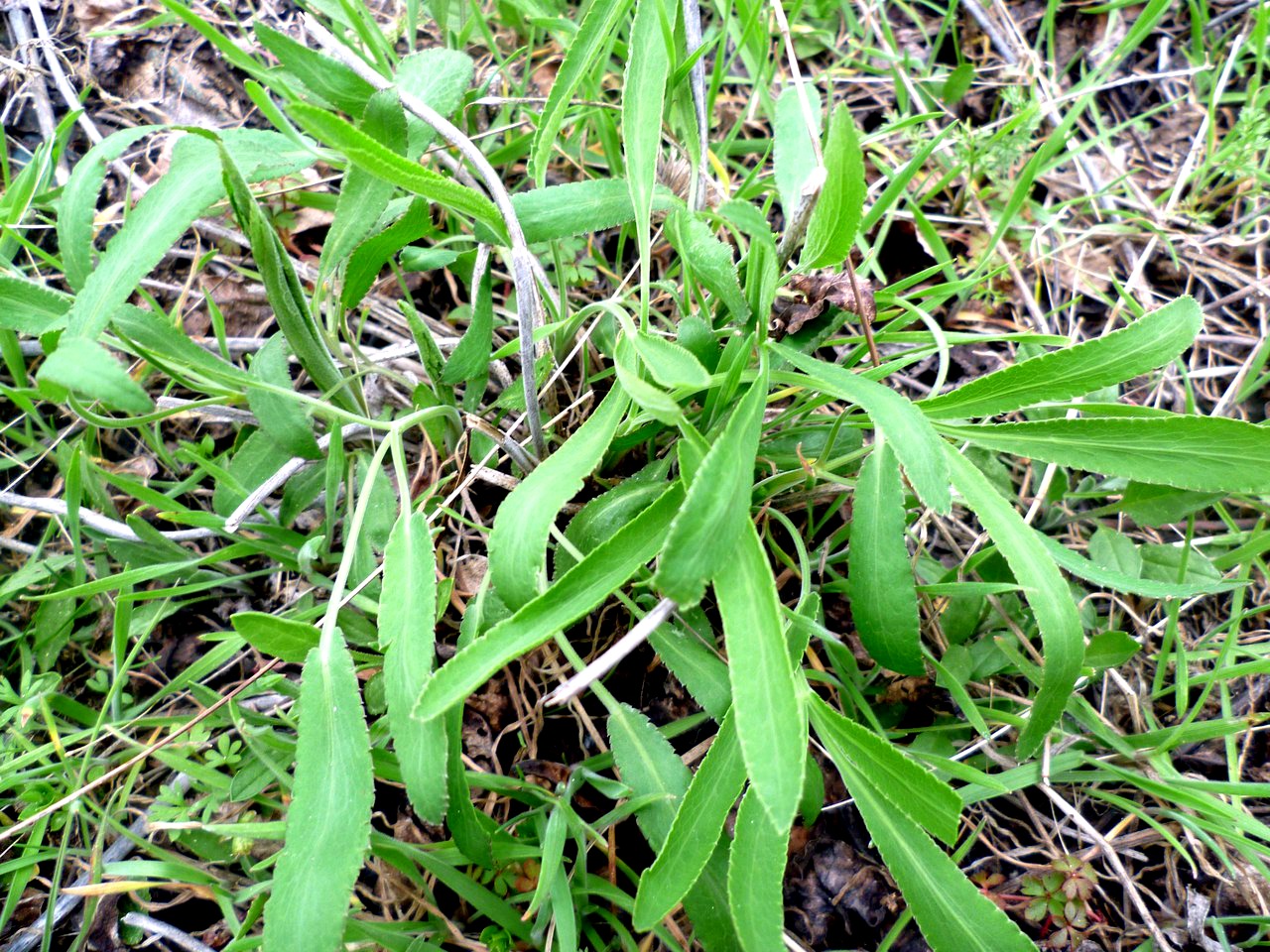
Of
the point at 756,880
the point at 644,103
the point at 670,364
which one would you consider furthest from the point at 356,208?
the point at 756,880

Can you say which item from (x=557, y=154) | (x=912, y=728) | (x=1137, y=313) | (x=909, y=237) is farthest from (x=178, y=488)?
(x=1137, y=313)

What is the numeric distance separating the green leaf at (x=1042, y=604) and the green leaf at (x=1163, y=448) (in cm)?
13

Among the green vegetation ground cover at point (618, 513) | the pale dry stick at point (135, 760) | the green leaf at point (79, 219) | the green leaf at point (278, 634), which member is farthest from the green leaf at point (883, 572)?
the green leaf at point (79, 219)

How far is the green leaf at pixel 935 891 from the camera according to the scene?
92cm

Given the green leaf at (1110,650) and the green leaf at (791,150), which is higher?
the green leaf at (791,150)

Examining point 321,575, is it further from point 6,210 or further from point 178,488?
point 6,210

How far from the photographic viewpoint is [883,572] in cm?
101

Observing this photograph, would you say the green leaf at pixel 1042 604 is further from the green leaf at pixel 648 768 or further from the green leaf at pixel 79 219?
the green leaf at pixel 79 219

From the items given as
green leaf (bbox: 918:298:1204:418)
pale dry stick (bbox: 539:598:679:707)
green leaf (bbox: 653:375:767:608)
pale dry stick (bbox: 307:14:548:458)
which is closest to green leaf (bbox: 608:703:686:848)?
pale dry stick (bbox: 539:598:679:707)

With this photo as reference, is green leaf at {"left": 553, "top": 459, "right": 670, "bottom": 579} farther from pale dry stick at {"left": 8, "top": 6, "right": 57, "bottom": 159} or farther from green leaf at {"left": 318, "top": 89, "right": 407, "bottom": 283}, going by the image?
pale dry stick at {"left": 8, "top": 6, "right": 57, "bottom": 159}

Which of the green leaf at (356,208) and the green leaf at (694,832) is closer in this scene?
the green leaf at (694,832)

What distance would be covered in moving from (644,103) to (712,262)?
0.25 meters

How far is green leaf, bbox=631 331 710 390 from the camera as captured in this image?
34.3 inches

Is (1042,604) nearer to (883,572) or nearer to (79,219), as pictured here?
(883,572)
